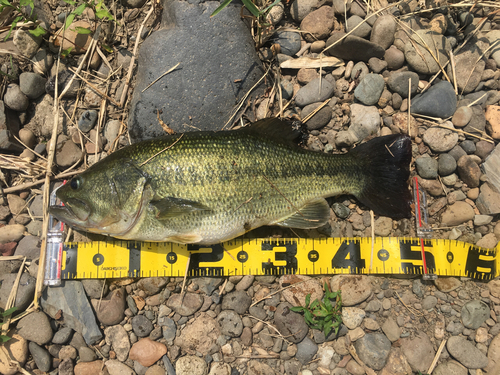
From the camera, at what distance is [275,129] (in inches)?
145

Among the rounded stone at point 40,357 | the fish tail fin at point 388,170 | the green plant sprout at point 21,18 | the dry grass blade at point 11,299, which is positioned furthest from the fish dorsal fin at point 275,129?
the rounded stone at point 40,357

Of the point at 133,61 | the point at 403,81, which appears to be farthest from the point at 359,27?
the point at 133,61

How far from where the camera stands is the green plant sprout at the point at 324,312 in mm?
3576

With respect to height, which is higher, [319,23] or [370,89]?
[319,23]

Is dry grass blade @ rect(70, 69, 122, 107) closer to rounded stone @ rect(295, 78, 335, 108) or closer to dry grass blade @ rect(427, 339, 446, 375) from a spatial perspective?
rounded stone @ rect(295, 78, 335, 108)

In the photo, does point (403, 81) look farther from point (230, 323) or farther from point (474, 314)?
point (230, 323)

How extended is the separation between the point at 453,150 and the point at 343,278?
7.45 ft

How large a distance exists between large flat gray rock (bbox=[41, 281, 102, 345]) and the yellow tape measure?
0.67 ft

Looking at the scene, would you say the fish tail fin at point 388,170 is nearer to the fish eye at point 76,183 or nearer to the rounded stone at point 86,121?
the fish eye at point 76,183

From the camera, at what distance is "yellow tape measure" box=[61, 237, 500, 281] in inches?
147

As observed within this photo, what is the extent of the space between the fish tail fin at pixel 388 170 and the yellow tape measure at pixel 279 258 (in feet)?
1.83

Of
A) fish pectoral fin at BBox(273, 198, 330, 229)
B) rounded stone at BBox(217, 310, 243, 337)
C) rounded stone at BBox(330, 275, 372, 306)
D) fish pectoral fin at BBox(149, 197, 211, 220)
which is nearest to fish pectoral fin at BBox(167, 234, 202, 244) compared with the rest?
fish pectoral fin at BBox(149, 197, 211, 220)

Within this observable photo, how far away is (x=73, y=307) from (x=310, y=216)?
10.2 feet

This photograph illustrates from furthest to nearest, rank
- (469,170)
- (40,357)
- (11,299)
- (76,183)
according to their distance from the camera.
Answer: (469,170), (11,299), (40,357), (76,183)
